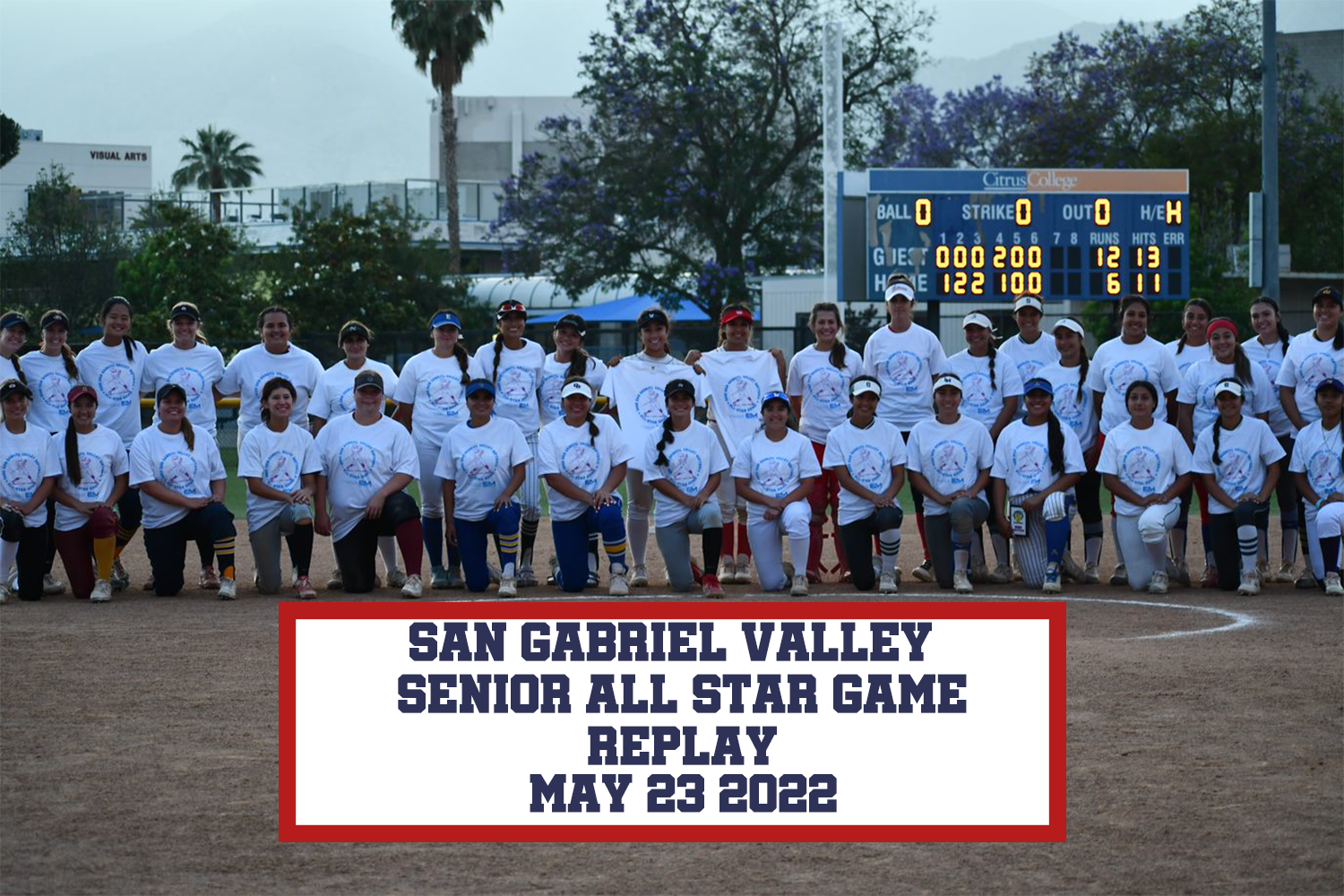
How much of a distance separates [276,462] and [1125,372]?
5793 mm

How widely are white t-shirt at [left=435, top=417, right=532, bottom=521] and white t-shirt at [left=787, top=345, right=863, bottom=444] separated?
2.11 metres

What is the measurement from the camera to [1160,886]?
4973 mm

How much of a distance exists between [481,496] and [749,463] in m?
1.77

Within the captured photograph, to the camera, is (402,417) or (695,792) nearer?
(695,792)

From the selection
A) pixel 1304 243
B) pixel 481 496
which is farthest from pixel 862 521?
pixel 1304 243

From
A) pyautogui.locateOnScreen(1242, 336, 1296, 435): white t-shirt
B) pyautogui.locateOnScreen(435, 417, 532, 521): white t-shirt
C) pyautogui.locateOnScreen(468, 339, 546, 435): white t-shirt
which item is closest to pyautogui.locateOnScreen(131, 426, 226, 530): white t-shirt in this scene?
pyautogui.locateOnScreen(435, 417, 532, 521): white t-shirt

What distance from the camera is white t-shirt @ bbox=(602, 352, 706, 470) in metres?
11.4

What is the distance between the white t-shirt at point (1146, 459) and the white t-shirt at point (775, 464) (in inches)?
78.2

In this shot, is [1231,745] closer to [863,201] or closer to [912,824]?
[912,824]

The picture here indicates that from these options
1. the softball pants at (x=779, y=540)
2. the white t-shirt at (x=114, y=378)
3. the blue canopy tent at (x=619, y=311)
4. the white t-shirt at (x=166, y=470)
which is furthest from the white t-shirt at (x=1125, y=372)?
the blue canopy tent at (x=619, y=311)

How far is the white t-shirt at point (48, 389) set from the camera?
457 inches

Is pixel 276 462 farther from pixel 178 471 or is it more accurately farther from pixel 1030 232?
pixel 1030 232

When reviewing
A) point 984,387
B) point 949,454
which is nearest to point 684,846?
point 949,454

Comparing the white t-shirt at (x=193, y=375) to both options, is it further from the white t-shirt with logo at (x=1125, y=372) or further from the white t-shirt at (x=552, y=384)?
the white t-shirt with logo at (x=1125, y=372)
